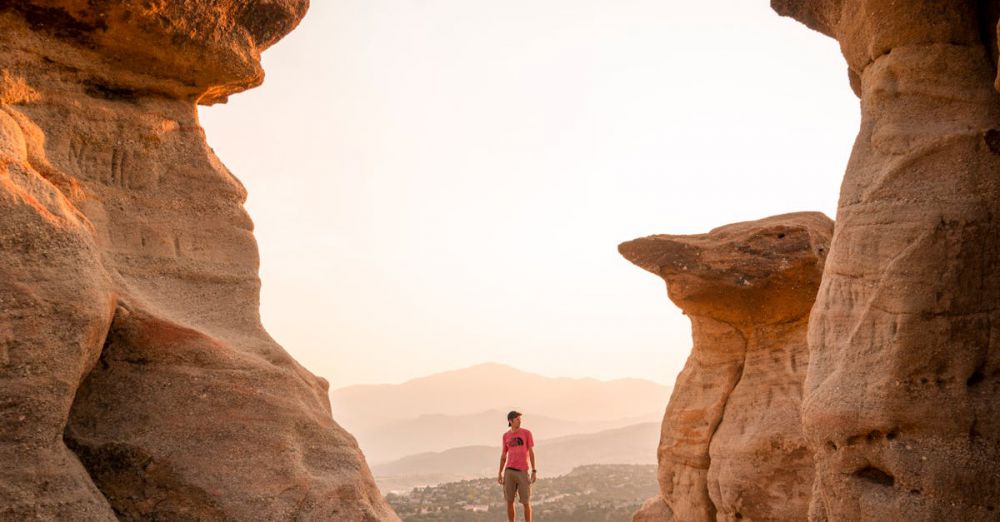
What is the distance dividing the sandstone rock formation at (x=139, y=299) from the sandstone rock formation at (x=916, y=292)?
3.14 meters

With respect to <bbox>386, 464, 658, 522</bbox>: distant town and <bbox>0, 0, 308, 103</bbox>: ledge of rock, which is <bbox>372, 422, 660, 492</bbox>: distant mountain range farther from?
<bbox>0, 0, 308, 103</bbox>: ledge of rock

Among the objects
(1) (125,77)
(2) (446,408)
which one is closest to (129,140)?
(1) (125,77)

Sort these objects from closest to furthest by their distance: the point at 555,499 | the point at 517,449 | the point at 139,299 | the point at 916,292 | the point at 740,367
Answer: the point at 139,299 → the point at 916,292 → the point at 517,449 → the point at 740,367 → the point at 555,499

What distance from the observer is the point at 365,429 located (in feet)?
555

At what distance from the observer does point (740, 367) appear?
1093 cm

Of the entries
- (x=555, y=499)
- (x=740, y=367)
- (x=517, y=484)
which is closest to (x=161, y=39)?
(x=517, y=484)

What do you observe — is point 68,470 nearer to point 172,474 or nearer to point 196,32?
point 172,474

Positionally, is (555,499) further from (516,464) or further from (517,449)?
(517,449)

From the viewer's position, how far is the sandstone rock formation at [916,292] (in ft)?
15.7

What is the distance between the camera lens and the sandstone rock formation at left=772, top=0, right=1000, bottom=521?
4.79 meters

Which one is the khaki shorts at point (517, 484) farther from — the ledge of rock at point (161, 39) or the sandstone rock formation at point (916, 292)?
the ledge of rock at point (161, 39)

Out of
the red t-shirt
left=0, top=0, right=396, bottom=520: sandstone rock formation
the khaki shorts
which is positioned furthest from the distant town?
left=0, top=0, right=396, bottom=520: sandstone rock formation

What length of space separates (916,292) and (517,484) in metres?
5.90

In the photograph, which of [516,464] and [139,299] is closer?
[139,299]
